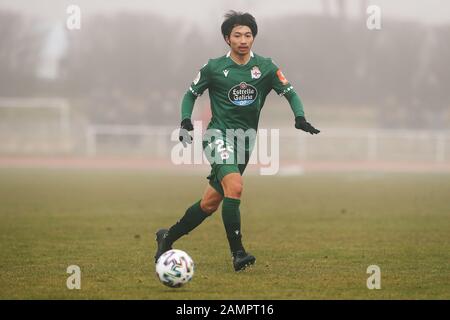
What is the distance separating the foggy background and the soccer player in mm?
30004

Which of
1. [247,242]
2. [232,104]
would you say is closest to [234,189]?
[232,104]

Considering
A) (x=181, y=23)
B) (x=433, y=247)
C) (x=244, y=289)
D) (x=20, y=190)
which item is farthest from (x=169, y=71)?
(x=244, y=289)

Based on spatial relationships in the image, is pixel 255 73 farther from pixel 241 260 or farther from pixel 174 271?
pixel 174 271

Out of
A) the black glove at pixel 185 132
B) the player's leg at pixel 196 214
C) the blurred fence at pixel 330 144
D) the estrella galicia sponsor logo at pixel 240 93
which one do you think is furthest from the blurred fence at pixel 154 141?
the black glove at pixel 185 132

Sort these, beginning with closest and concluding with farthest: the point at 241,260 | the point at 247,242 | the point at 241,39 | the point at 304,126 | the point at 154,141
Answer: the point at 241,260 → the point at 304,126 → the point at 241,39 → the point at 247,242 → the point at 154,141

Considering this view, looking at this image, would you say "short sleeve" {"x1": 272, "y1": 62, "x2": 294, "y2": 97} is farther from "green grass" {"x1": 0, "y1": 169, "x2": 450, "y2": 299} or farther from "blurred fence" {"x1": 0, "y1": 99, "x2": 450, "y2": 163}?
"blurred fence" {"x1": 0, "y1": 99, "x2": 450, "y2": 163}

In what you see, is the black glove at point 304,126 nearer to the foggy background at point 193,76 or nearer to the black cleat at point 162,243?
the black cleat at point 162,243

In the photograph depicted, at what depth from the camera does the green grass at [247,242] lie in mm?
7516

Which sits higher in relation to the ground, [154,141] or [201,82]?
[201,82]

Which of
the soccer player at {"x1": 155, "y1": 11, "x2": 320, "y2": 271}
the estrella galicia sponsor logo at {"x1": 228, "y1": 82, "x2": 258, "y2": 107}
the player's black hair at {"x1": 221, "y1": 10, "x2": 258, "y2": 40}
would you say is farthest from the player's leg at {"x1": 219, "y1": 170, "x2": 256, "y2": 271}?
the player's black hair at {"x1": 221, "y1": 10, "x2": 258, "y2": 40}

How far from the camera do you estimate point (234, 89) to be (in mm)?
8586

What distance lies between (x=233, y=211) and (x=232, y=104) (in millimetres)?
1003

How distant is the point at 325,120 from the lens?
43594 millimetres
